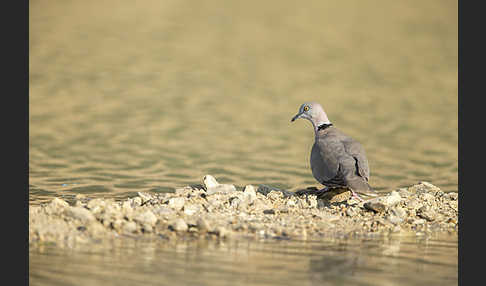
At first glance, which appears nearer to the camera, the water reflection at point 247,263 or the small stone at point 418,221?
the water reflection at point 247,263

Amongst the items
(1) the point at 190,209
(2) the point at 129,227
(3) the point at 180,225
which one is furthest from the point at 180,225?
(1) the point at 190,209

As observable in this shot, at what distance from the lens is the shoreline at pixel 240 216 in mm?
6750

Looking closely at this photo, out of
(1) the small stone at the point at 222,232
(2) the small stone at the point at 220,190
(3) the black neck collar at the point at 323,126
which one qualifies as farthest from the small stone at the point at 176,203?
(3) the black neck collar at the point at 323,126

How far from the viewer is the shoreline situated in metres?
6.75

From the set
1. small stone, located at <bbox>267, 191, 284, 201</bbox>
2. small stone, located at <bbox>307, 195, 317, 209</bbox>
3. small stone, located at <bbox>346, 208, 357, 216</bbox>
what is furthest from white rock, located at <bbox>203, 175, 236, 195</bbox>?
small stone, located at <bbox>346, 208, 357, 216</bbox>

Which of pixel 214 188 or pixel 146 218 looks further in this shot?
pixel 214 188

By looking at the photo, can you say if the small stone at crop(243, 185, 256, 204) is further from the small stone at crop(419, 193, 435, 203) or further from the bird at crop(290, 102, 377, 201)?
the small stone at crop(419, 193, 435, 203)

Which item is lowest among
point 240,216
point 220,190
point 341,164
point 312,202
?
point 240,216

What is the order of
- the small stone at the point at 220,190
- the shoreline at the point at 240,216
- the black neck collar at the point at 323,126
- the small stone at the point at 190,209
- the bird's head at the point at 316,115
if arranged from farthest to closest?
1. the bird's head at the point at 316,115
2. the black neck collar at the point at 323,126
3. the small stone at the point at 220,190
4. the small stone at the point at 190,209
5. the shoreline at the point at 240,216

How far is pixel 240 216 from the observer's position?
24.3 ft

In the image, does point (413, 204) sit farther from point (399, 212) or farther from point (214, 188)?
point (214, 188)

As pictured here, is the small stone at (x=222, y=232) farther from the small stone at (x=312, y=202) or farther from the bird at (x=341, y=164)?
the bird at (x=341, y=164)

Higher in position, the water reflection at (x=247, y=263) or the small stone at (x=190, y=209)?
the small stone at (x=190, y=209)

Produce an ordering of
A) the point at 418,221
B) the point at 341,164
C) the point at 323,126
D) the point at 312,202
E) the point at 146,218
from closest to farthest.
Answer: the point at 146,218 → the point at 418,221 → the point at 312,202 → the point at 341,164 → the point at 323,126
